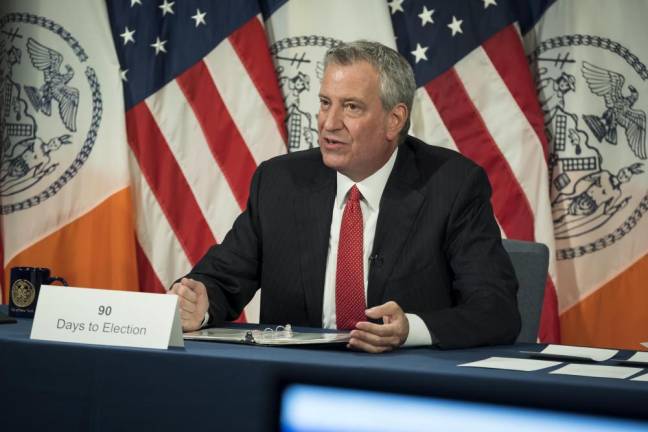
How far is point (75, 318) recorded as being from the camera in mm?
1818

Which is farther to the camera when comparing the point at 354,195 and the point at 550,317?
the point at 550,317

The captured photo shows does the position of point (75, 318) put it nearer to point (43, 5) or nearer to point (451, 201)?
point (451, 201)

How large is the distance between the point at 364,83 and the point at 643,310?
2039 mm

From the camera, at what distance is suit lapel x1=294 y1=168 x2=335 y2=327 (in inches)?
103

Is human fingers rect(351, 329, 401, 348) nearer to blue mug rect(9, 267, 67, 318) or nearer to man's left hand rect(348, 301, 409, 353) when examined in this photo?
man's left hand rect(348, 301, 409, 353)

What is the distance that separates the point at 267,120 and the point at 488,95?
107 centimetres

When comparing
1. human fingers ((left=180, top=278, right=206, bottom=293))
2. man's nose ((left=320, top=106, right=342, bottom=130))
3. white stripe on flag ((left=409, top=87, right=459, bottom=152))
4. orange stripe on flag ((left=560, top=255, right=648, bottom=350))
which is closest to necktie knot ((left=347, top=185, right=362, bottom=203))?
man's nose ((left=320, top=106, right=342, bottom=130))

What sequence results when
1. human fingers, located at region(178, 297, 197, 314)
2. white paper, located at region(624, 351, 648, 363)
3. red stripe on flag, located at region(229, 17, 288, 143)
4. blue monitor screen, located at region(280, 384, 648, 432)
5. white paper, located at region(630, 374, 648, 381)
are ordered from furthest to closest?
red stripe on flag, located at region(229, 17, 288, 143) → human fingers, located at region(178, 297, 197, 314) → white paper, located at region(624, 351, 648, 363) → white paper, located at region(630, 374, 648, 381) → blue monitor screen, located at region(280, 384, 648, 432)

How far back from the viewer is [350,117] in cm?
267

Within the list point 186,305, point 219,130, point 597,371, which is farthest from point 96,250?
point 597,371

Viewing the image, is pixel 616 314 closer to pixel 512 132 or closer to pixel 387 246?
pixel 512 132

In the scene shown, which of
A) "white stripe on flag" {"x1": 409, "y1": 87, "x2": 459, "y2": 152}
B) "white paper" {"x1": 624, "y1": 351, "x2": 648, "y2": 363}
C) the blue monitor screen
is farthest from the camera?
"white stripe on flag" {"x1": 409, "y1": 87, "x2": 459, "y2": 152}

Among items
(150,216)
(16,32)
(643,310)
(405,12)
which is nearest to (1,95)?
(16,32)

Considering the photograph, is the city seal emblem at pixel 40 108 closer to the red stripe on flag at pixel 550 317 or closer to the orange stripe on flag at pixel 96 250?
the orange stripe on flag at pixel 96 250
